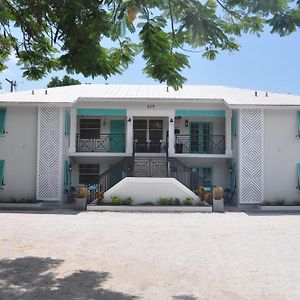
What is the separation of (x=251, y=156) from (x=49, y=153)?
9583 mm

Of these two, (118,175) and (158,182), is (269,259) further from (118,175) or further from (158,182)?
(118,175)

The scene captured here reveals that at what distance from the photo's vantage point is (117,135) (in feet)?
75.0

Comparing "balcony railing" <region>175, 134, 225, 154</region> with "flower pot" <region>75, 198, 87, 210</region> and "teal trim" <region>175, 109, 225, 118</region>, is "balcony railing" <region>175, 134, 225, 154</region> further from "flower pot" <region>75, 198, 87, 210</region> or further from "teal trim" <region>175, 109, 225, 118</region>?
"flower pot" <region>75, 198, 87, 210</region>

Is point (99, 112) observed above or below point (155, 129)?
above

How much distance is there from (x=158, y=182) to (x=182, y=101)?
16.1ft

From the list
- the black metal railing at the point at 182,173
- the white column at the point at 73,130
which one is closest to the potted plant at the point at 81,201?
the white column at the point at 73,130

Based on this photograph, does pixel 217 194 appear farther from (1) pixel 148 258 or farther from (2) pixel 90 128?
(1) pixel 148 258

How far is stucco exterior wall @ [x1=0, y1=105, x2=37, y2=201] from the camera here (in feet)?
66.5

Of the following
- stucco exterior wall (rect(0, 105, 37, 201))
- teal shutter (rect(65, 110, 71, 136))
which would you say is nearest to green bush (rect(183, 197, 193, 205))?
teal shutter (rect(65, 110, 71, 136))

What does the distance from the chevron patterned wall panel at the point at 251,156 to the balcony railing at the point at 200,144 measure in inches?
84.7

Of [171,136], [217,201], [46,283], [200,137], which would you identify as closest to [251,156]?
[217,201]

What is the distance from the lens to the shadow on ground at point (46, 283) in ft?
21.1

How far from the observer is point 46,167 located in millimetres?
19984

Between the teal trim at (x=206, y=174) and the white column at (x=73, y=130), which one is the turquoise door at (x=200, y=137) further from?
the white column at (x=73, y=130)
